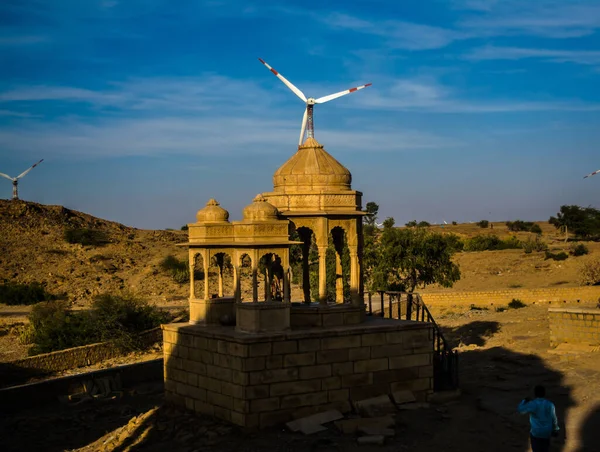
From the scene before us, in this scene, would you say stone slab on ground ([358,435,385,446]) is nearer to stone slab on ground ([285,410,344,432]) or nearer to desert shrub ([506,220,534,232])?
stone slab on ground ([285,410,344,432])

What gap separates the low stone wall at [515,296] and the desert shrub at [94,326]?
1442 cm

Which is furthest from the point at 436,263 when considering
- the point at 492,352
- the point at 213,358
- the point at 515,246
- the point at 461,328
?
the point at 515,246

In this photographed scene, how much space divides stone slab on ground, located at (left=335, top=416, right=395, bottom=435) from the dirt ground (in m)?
0.16

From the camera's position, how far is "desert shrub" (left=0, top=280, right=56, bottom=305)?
41.2 meters

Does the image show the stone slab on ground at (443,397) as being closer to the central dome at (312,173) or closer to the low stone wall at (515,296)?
the central dome at (312,173)

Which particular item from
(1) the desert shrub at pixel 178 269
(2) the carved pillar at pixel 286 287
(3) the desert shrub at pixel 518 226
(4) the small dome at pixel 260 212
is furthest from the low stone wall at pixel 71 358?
(3) the desert shrub at pixel 518 226

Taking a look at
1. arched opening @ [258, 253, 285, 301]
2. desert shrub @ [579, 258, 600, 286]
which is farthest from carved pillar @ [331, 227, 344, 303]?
desert shrub @ [579, 258, 600, 286]

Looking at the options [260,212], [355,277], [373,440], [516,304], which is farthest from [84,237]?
[373,440]

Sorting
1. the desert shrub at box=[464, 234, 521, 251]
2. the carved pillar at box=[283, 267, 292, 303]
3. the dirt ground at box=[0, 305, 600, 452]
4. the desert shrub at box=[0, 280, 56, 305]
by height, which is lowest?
the dirt ground at box=[0, 305, 600, 452]

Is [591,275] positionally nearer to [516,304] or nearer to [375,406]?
[516,304]

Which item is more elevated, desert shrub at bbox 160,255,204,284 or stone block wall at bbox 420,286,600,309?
desert shrub at bbox 160,255,204,284

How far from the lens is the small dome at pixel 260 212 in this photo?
15727 millimetres

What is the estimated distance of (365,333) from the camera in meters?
15.7

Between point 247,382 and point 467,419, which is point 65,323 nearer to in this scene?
point 247,382
